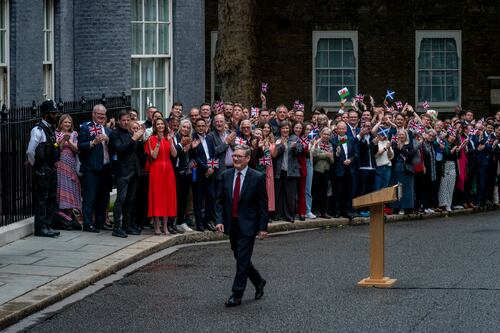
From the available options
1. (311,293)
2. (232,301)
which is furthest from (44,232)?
(232,301)

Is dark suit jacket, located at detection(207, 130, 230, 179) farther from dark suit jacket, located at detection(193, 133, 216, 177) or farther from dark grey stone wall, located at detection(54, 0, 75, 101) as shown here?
dark grey stone wall, located at detection(54, 0, 75, 101)

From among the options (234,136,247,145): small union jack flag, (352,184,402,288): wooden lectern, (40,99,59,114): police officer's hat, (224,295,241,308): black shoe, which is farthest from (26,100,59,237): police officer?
(224,295,241,308): black shoe

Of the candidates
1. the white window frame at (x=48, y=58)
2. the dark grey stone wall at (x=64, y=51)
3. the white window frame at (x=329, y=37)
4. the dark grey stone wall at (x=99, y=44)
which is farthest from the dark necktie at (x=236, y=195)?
the white window frame at (x=329, y=37)

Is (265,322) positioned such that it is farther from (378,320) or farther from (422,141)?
(422,141)

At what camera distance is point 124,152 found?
1902cm

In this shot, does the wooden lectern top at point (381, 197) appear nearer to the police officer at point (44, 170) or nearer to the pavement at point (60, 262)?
the pavement at point (60, 262)

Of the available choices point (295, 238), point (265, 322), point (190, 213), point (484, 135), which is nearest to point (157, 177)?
point (190, 213)

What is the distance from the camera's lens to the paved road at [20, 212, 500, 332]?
41.4 ft

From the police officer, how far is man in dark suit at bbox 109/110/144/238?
96 cm

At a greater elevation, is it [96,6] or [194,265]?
[96,6]

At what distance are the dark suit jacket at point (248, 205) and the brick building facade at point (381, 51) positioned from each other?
24.2 m

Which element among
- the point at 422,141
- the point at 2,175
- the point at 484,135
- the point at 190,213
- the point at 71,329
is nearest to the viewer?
the point at 71,329

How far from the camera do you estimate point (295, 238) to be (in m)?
20.4

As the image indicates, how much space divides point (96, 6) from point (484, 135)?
8525 mm
